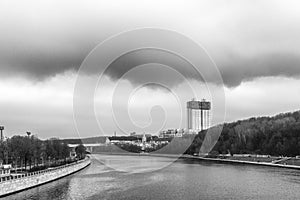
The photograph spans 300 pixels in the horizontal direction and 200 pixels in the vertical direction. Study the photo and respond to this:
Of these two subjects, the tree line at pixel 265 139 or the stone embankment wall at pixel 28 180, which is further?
the tree line at pixel 265 139

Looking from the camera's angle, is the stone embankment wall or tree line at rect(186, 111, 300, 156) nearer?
the stone embankment wall

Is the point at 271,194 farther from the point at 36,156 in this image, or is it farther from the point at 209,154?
the point at 209,154

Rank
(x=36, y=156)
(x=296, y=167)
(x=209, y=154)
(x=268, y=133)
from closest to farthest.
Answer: (x=36, y=156) < (x=296, y=167) < (x=268, y=133) < (x=209, y=154)

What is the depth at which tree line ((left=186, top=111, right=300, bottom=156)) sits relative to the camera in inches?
4099

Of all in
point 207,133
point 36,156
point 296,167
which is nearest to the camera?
point 36,156

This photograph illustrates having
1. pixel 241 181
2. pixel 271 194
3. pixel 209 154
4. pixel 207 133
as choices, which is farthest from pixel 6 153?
pixel 207 133

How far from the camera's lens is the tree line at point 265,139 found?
104 m

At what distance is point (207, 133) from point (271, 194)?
124987 mm

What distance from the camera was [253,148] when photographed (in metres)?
124

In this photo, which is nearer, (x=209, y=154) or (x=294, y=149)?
(x=294, y=149)

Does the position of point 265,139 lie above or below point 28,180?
above

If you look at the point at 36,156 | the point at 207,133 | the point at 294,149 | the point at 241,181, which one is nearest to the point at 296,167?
the point at 294,149

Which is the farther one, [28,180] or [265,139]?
[265,139]

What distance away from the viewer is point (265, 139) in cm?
11969
